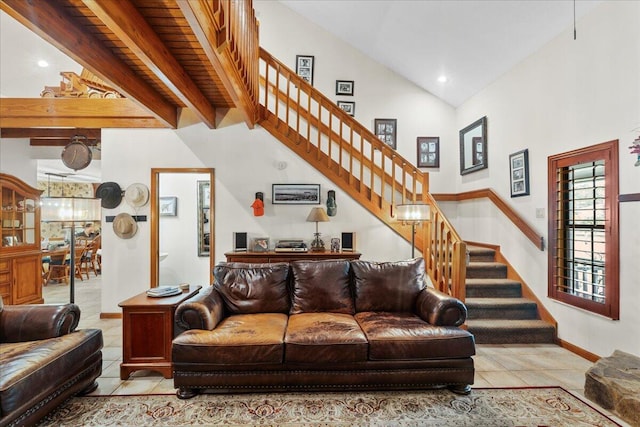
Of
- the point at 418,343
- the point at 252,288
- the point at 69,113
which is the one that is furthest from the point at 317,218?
the point at 69,113

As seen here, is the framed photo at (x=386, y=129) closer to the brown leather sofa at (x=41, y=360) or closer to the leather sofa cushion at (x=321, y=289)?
the leather sofa cushion at (x=321, y=289)

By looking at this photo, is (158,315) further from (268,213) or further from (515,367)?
(515,367)

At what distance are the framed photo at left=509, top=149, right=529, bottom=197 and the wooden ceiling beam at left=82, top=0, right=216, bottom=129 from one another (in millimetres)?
4039

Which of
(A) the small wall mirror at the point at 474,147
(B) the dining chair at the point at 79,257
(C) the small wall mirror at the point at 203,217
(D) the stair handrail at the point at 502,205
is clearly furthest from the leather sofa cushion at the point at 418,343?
(B) the dining chair at the point at 79,257

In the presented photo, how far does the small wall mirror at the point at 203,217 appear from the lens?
600cm

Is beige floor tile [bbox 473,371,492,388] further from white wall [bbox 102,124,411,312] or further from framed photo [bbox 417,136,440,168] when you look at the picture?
framed photo [bbox 417,136,440,168]

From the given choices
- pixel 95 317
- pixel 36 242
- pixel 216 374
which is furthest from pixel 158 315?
pixel 36 242

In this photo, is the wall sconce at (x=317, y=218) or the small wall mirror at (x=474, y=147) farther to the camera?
the small wall mirror at (x=474, y=147)

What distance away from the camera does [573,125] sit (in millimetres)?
3328

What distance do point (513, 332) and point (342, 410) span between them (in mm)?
2381

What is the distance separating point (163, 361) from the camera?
108 inches

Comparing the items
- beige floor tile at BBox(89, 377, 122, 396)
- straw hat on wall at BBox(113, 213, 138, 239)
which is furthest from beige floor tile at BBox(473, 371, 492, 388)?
straw hat on wall at BBox(113, 213, 138, 239)

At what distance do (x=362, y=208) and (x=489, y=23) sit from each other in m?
2.74

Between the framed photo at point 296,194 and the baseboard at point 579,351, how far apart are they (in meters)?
3.30
